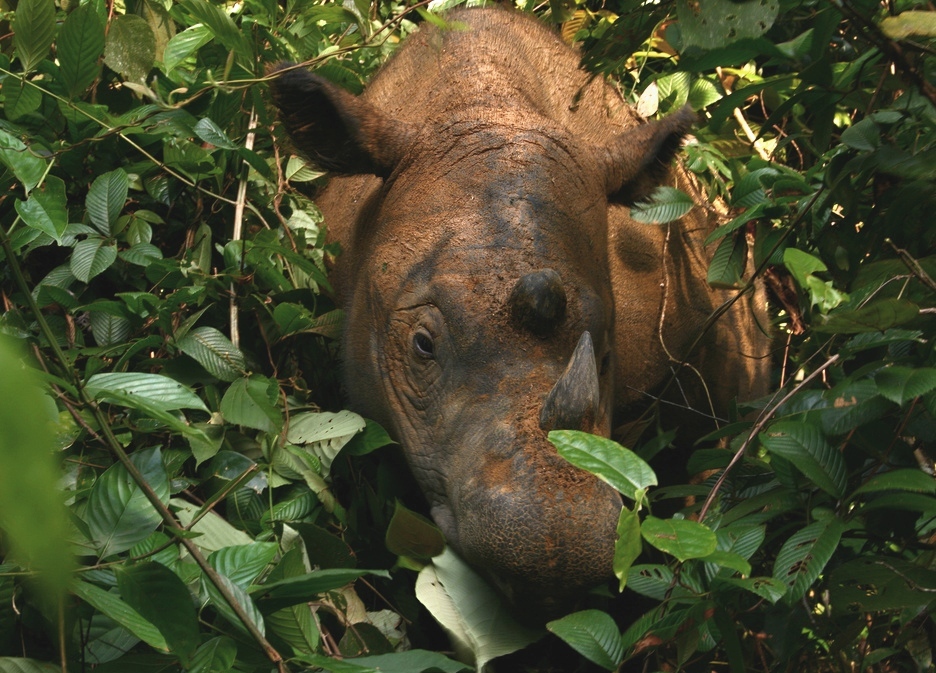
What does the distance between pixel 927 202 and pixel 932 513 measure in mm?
899

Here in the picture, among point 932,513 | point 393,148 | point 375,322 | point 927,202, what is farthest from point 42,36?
point 932,513

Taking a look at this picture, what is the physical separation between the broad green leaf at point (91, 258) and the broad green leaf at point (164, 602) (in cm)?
149

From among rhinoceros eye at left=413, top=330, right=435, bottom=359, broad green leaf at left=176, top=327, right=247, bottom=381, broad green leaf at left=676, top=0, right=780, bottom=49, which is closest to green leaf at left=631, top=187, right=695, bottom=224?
rhinoceros eye at left=413, top=330, right=435, bottom=359

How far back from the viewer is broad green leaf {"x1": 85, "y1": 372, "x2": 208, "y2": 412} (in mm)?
1945

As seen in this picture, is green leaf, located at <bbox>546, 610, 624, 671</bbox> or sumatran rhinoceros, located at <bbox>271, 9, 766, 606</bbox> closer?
green leaf, located at <bbox>546, 610, 624, 671</bbox>

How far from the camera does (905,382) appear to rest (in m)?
2.17

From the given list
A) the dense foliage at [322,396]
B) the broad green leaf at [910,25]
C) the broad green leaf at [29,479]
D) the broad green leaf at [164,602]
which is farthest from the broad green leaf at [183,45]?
the broad green leaf at [29,479]

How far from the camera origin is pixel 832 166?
283 centimetres

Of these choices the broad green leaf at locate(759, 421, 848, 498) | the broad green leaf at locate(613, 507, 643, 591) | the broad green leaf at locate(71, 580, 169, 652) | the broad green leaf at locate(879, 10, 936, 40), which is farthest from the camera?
the broad green leaf at locate(759, 421, 848, 498)

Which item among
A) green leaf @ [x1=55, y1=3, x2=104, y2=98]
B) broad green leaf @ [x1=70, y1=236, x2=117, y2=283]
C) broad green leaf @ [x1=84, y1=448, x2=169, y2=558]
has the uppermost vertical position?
green leaf @ [x1=55, y1=3, x2=104, y2=98]

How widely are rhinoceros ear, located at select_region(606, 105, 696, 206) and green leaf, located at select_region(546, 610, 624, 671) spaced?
1.82 meters

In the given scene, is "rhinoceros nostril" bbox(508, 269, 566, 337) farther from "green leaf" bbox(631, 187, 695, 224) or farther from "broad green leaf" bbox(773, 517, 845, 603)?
"broad green leaf" bbox(773, 517, 845, 603)

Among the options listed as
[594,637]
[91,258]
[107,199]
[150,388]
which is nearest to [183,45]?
[107,199]

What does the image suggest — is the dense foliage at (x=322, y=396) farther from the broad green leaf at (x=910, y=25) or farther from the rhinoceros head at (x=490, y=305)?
the rhinoceros head at (x=490, y=305)
